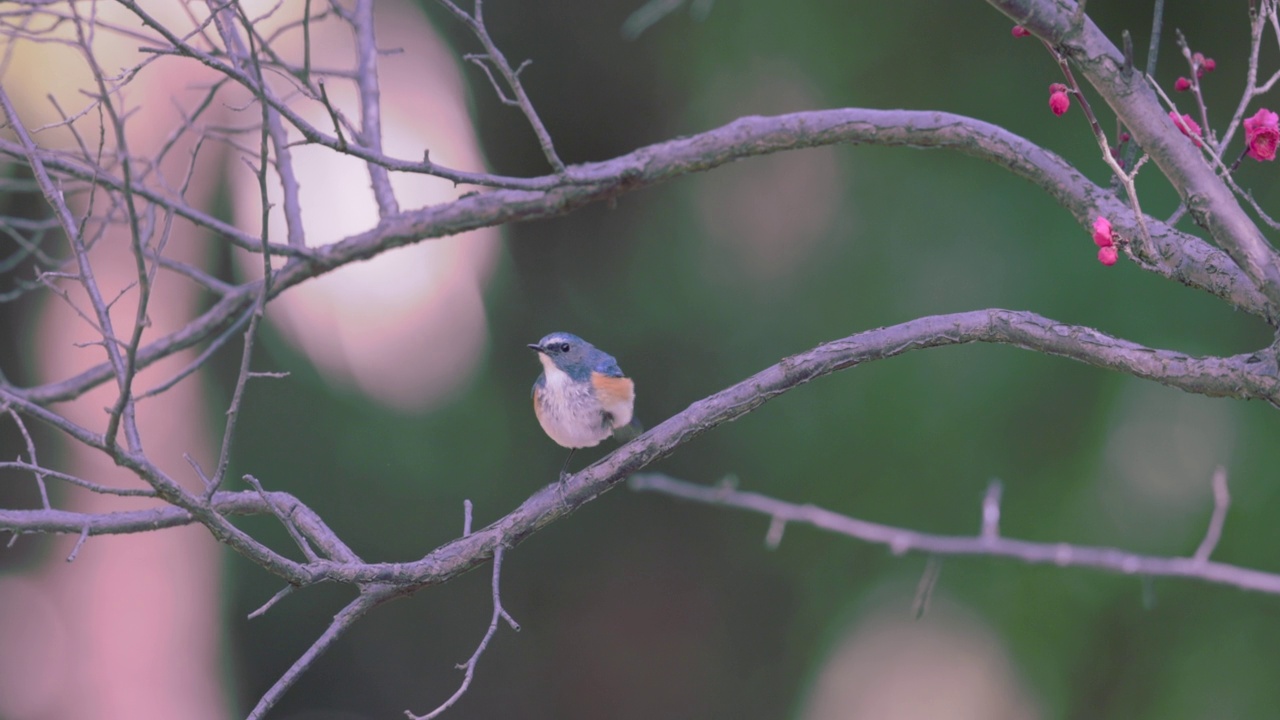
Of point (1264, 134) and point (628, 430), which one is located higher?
point (1264, 134)

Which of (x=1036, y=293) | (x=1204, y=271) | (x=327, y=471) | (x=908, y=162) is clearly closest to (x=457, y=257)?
(x=327, y=471)

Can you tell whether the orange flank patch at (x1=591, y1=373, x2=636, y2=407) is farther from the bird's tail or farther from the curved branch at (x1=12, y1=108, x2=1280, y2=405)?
the curved branch at (x1=12, y1=108, x2=1280, y2=405)

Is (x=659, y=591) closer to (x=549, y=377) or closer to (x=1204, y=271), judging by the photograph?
(x=549, y=377)

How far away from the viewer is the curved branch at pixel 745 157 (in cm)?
229

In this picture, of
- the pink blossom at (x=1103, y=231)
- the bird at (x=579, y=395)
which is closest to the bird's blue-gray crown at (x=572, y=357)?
the bird at (x=579, y=395)

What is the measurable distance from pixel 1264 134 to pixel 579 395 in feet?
7.43

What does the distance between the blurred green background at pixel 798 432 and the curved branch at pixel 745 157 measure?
317cm

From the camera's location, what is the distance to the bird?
3637 mm

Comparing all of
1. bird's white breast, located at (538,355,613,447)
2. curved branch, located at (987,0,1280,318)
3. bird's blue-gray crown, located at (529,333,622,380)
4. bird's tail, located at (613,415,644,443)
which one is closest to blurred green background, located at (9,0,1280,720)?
bird's tail, located at (613,415,644,443)

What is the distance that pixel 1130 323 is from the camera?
5590mm

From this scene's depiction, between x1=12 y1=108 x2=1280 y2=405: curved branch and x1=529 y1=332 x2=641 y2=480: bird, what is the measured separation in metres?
0.75

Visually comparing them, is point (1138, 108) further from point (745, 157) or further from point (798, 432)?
point (798, 432)

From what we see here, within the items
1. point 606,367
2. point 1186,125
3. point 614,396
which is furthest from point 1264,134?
point 606,367

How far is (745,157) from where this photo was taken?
110 inches
